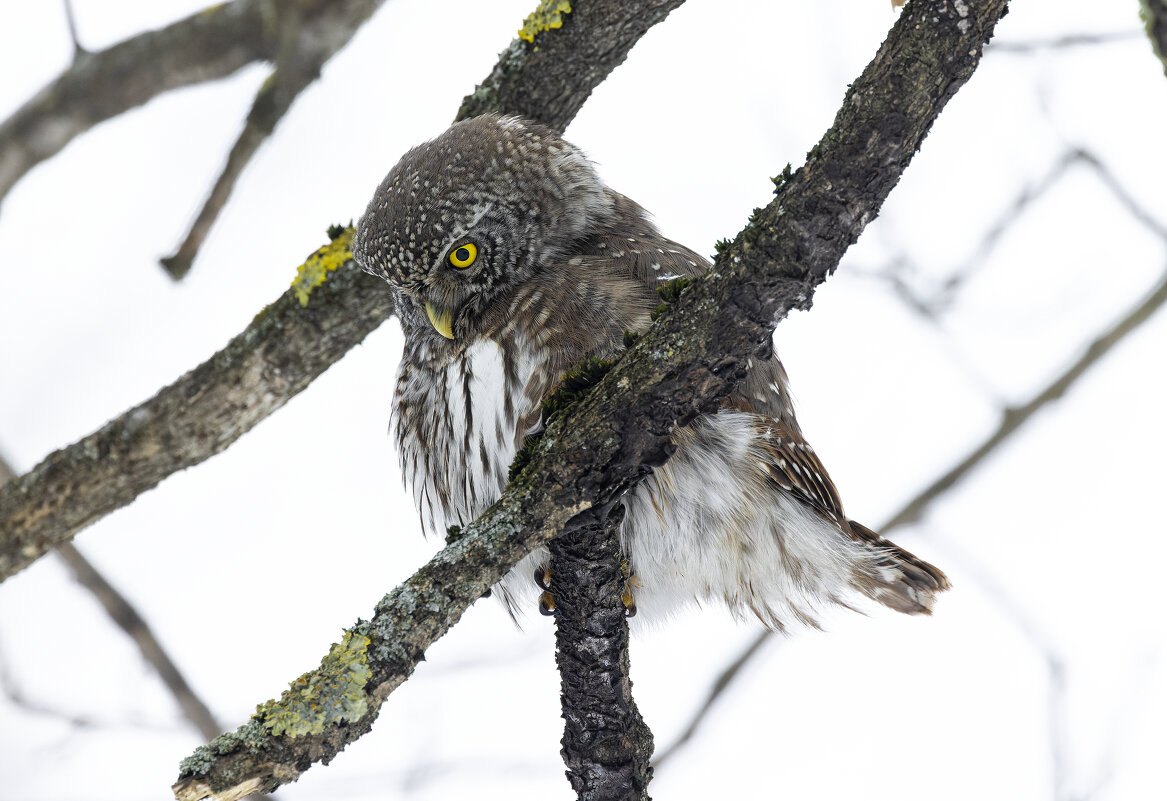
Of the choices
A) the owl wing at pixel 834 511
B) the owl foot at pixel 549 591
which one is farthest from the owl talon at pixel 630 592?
the owl wing at pixel 834 511

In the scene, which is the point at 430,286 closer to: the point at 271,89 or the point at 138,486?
the point at 271,89

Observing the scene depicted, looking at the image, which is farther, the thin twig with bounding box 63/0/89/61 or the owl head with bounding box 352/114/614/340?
the thin twig with bounding box 63/0/89/61

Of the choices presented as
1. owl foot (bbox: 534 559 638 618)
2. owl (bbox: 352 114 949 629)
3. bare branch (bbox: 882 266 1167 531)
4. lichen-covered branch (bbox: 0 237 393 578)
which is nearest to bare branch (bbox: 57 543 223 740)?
lichen-covered branch (bbox: 0 237 393 578)

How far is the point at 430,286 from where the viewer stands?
2912 mm

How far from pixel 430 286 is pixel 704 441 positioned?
0.96 m

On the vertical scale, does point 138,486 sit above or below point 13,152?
below

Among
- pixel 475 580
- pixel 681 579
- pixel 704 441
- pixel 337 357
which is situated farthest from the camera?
pixel 337 357

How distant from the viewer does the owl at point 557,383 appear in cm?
258

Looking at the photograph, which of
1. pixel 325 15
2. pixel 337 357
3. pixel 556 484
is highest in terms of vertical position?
pixel 325 15

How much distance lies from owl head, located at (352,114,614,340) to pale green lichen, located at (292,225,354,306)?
0.33 meters

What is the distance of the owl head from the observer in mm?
2881

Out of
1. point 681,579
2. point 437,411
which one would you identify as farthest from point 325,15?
point 681,579

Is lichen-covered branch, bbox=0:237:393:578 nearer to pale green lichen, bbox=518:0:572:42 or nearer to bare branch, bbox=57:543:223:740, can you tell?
bare branch, bbox=57:543:223:740

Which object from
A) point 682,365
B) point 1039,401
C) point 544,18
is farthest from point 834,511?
point 544,18
